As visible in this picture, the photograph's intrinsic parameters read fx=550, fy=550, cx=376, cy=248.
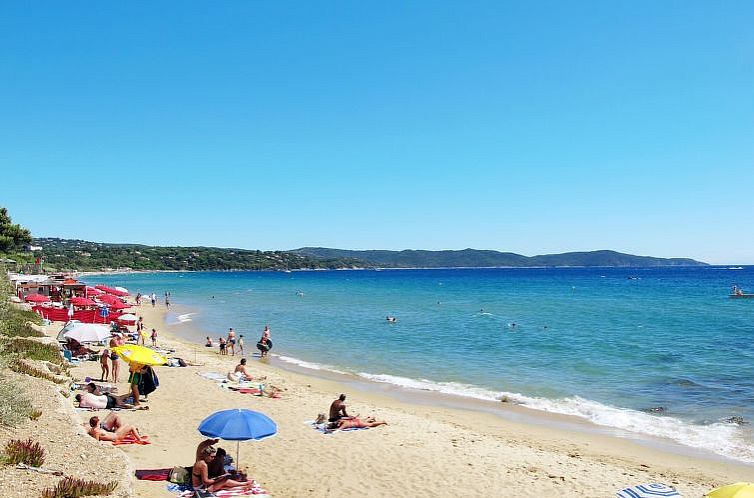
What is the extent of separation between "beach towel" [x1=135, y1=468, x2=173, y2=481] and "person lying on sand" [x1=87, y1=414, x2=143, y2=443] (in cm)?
155

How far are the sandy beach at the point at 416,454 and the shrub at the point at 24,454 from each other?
1.51 meters

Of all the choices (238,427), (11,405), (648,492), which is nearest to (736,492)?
(648,492)

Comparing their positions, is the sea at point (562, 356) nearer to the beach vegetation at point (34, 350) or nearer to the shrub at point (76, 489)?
the beach vegetation at point (34, 350)

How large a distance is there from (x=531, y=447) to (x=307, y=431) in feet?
17.3

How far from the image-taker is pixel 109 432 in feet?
35.9

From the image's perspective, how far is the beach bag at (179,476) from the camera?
9102 millimetres

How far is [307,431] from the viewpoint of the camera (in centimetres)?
1312

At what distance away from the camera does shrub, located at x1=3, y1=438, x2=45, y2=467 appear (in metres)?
7.22

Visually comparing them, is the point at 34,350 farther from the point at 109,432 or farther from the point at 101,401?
the point at 109,432

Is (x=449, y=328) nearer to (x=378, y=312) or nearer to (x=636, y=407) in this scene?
(x=378, y=312)

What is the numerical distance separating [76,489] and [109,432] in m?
4.82

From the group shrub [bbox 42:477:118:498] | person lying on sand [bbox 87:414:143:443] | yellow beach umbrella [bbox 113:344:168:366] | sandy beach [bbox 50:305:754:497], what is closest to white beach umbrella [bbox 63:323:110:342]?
sandy beach [bbox 50:305:754:497]

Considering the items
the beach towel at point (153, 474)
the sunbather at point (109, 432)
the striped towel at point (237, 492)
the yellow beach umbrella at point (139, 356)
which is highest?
the yellow beach umbrella at point (139, 356)

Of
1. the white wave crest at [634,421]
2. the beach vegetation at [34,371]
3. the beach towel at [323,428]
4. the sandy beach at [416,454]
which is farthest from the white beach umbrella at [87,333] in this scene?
the white wave crest at [634,421]
